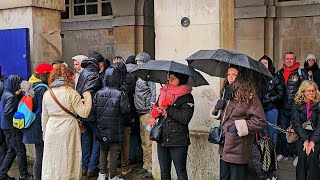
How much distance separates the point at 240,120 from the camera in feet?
15.3

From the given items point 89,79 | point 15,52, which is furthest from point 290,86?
point 15,52

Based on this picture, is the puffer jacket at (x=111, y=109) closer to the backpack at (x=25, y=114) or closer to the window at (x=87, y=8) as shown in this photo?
the backpack at (x=25, y=114)

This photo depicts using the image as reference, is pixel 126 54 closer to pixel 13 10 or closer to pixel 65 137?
pixel 13 10

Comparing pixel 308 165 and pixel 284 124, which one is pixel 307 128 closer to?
pixel 308 165

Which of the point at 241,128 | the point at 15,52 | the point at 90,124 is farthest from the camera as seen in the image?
the point at 15,52

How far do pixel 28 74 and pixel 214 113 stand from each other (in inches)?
163

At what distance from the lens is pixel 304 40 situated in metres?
10.7

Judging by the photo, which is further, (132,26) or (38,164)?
(132,26)

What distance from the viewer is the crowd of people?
4843mm

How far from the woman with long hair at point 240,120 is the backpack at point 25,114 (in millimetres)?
2939

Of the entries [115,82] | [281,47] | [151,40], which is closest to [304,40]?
[281,47]

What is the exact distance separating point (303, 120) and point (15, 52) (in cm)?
521

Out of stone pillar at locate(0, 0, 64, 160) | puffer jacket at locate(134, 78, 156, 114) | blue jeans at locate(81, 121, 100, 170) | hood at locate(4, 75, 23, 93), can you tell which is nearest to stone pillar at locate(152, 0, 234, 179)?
puffer jacket at locate(134, 78, 156, 114)

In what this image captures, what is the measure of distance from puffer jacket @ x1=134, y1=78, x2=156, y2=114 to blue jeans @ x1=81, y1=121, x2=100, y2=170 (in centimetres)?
74
